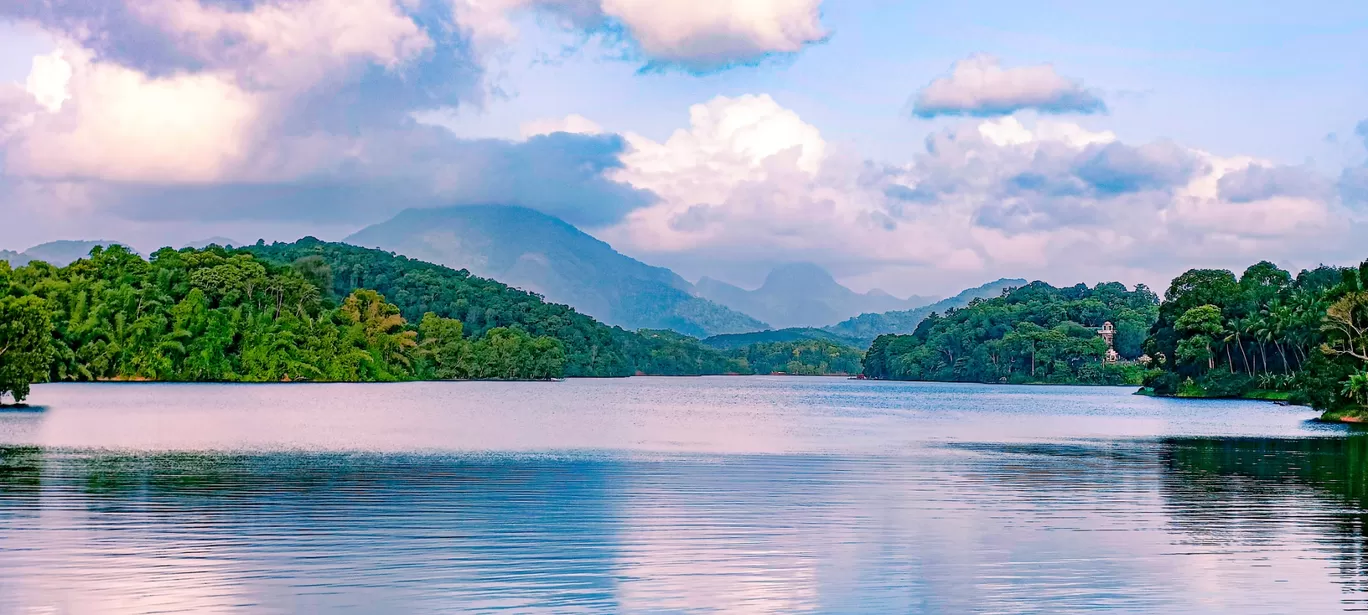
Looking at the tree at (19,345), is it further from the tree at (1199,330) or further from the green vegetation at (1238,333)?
the tree at (1199,330)

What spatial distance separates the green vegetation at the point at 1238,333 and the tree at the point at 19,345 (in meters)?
77.4

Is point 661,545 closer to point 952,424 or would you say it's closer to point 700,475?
point 700,475

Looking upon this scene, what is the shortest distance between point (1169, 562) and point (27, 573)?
1651 centimetres

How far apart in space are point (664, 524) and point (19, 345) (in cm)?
5436

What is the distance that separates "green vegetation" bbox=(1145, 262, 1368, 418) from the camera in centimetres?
10794

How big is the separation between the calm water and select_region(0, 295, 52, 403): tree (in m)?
16.6

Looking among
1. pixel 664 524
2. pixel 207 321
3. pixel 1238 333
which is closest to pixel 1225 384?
pixel 1238 333

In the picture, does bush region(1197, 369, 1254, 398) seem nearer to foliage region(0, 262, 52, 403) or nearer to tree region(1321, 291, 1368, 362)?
tree region(1321, 291, 1368, 362)

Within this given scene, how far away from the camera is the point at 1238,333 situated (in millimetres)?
117125

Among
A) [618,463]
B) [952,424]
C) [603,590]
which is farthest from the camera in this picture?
[952,424]

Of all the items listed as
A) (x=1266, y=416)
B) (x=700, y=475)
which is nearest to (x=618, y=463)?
(x=700, y=475)

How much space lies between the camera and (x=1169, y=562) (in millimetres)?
20062

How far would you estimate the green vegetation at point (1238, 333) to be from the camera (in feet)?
354

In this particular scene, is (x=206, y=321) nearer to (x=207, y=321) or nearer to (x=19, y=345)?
(x=207, y=321)
